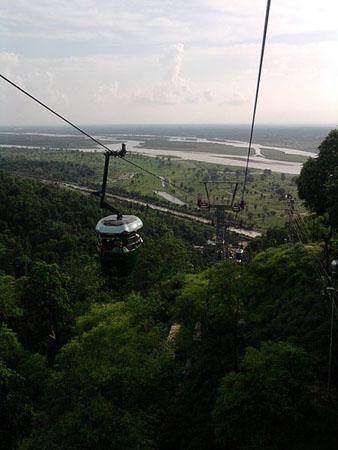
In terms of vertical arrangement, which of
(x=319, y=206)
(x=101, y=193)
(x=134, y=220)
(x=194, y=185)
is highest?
(x=101, y=193)

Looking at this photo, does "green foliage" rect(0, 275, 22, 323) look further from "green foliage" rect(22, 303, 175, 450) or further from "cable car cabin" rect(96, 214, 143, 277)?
"cable car cabin" rect(96, 214, 143, 277)

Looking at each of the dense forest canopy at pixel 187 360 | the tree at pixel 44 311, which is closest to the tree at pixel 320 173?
the dense forest canopy at pixel 187 360

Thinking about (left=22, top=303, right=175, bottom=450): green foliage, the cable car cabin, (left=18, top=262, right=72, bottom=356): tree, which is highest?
the cable car cabin

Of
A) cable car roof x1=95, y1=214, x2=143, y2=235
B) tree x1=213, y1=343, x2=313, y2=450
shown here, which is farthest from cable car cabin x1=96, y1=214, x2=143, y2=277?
tree x1=213, y1=343, x2=313, y2=450

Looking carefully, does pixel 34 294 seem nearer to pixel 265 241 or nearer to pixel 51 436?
pixel 51 436

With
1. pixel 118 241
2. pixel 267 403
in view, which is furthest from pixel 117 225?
pixel 267 403

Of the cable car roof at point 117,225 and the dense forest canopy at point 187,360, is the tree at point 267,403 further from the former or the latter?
the cable car roof at point 117,225

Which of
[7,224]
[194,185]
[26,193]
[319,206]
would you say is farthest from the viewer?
[194,185]

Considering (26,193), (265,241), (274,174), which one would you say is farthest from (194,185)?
(265,241)

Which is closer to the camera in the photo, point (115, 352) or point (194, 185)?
point (115, 352)
